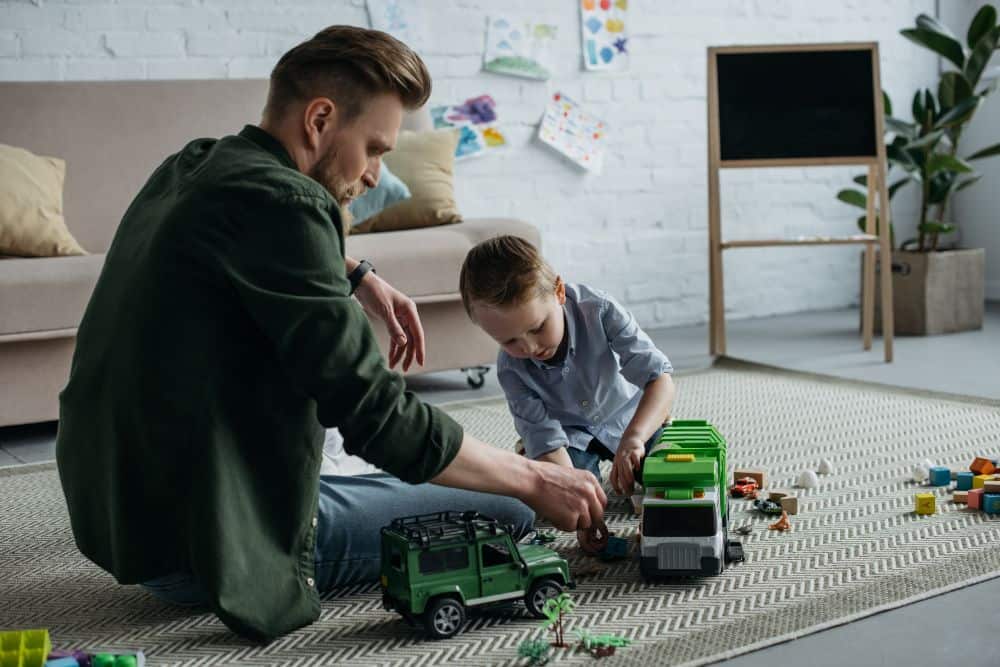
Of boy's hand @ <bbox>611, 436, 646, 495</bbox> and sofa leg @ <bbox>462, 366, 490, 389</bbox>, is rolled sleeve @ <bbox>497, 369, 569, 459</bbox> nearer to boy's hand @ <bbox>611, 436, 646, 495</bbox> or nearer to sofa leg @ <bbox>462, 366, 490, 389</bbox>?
boy's hand @ <bbox>611, 436, 646, 495</bbox>

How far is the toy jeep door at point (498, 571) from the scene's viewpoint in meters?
1.39

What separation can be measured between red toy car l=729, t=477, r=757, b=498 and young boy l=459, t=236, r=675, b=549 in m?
0.16

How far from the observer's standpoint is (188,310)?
1263 mm

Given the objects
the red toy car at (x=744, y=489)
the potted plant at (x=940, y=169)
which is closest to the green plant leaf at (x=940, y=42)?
the potted plant at (x=940, y=169)

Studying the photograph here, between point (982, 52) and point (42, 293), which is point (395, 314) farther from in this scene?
point (982, 52)

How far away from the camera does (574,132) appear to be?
161 inches

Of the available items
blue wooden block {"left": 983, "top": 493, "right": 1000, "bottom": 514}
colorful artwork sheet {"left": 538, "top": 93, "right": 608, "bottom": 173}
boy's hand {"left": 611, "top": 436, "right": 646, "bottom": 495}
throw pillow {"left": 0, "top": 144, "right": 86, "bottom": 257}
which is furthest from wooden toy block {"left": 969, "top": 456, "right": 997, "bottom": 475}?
colorful artwork sheet {"left": 538, "top": 93, "right": 608, "bottom": 173}

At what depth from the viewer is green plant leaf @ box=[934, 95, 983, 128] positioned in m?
3.66

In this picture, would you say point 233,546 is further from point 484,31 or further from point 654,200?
point 654,200

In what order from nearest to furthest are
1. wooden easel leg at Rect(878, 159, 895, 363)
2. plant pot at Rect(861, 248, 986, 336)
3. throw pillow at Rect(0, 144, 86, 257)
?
throw pillow at Rect(0, 144, 86, 257) → wooden easel leg at Rect(878, 159, 895, 363) → plant pot at Rect(861, 248, 986, 336)

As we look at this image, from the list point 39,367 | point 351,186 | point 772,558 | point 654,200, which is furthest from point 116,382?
point 654,200

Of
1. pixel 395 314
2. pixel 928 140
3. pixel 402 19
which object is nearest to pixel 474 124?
pixel 402 19

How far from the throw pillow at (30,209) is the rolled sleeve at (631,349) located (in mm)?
1529

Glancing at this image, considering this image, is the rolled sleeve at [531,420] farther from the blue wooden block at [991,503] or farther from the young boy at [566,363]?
the blue wooden block at [991,503]
